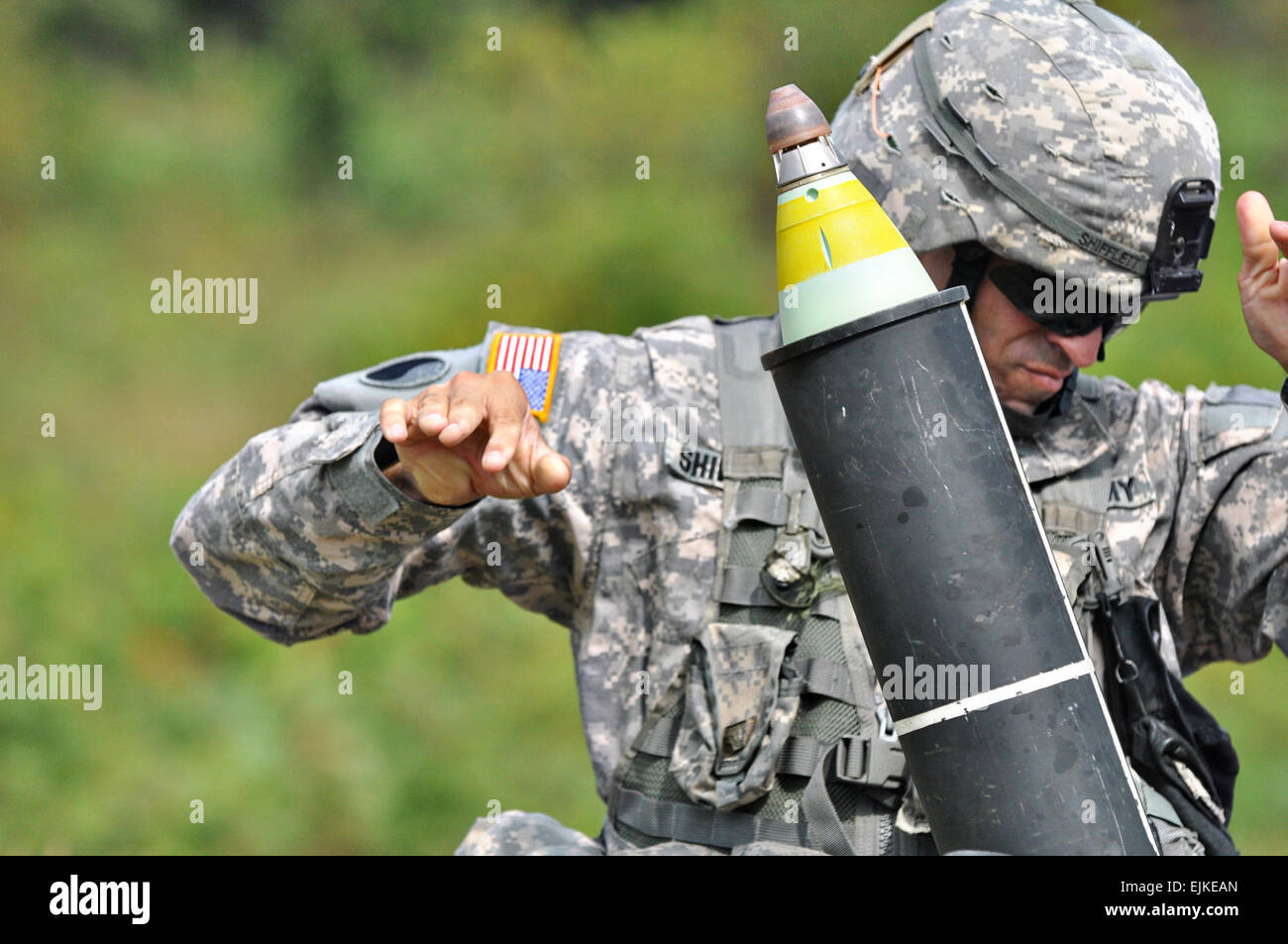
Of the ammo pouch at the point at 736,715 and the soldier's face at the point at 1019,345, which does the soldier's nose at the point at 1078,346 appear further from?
the ammo pouch at the point at 736,715

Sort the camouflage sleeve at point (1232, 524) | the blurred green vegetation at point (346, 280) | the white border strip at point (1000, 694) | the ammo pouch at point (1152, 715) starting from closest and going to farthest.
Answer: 1. the white border strip at point (1000, 694)
2. the ammo pouch at point (1152, 715)
3. the camouflage sleeve at point (1232, 524)
4. the blurred green vegetation at point (346, 280)

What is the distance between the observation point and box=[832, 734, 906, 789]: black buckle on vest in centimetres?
304

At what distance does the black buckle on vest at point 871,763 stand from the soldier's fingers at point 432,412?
1.13m

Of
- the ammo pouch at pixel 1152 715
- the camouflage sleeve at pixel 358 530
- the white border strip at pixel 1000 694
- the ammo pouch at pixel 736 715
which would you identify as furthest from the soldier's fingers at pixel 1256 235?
the camouflage sleeve at pixel 358 530

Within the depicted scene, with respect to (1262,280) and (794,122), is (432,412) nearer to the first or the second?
(794,122)

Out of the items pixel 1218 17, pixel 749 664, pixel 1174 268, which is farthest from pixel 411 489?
pixel 1218 17

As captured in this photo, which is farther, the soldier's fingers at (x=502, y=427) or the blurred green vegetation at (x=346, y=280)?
the blurred green vegetation at (x=346, y=280)

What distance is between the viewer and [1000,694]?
2305mm

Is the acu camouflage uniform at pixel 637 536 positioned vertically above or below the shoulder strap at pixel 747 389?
below

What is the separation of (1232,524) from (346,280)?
7175 millimetres

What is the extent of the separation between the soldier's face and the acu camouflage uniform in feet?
0.56

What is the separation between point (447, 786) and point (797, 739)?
438 centimetres

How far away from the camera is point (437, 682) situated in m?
7.66

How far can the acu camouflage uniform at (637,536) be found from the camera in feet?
9.68
